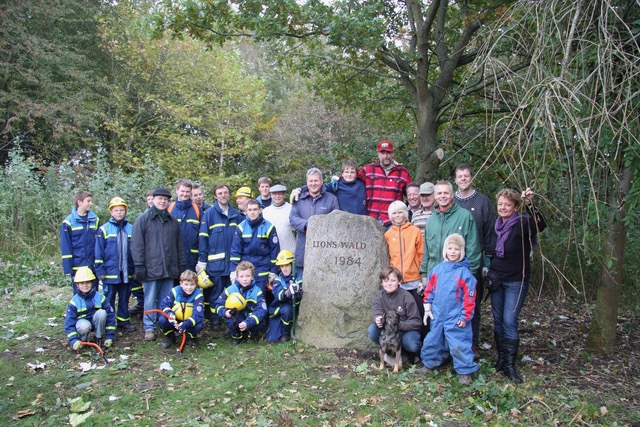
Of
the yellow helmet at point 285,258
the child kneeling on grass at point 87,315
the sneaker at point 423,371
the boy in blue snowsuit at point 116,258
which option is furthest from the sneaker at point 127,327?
the sneaker at point 423,371

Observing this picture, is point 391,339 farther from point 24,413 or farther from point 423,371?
point 24,413

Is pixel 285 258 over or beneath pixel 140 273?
over

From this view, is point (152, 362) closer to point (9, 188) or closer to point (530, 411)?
point (530, 411)

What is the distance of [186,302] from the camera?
6.14 m

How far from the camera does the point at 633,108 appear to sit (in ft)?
12.5

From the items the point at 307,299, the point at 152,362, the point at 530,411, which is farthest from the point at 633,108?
the point at 152,362

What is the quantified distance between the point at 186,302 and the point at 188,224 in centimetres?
124

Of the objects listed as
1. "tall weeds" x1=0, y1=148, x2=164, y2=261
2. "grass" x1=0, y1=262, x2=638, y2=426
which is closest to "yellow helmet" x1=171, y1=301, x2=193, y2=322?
"grass" x1=0, y1=262, x2=638, y2=426

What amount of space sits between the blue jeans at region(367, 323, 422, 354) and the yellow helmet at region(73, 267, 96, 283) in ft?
10.7

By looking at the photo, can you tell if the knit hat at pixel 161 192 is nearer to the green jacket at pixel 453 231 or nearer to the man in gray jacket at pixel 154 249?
the man in gray jacket at pixel 154 249

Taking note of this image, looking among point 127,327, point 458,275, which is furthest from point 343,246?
point 127,327

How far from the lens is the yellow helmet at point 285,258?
20.6 ft

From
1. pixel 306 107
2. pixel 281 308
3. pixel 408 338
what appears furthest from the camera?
pixel 306 107

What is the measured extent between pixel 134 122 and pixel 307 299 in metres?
12.6
